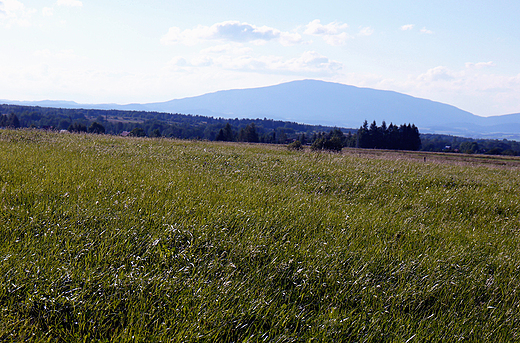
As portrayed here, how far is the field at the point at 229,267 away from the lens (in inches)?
109

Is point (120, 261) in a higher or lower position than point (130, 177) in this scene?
lower

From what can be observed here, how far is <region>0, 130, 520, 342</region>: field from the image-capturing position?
2.76 metres

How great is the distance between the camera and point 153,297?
2.98m

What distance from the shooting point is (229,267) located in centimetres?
359

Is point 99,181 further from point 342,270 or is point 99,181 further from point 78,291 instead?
point 342,270

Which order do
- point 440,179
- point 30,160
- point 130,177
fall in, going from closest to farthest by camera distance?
point 130,177
point 30,160
point 440,179

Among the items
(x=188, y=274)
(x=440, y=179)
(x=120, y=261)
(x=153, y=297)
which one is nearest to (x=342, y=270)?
(x=188, y=274)

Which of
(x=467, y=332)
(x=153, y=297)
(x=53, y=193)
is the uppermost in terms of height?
(x=53, y=193)

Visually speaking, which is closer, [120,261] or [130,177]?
[120,261]

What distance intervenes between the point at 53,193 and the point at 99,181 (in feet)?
3.08

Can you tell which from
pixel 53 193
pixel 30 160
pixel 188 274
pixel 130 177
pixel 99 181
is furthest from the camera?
pixel 30 160

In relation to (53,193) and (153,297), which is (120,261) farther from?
(53,193)

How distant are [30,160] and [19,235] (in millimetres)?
4385

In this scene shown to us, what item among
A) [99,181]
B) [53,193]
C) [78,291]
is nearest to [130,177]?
[99,181]
